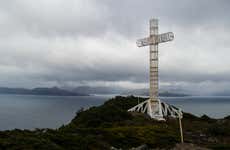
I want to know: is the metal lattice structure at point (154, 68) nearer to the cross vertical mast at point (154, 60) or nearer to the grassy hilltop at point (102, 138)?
the cross vertical mast at point (154, 60)

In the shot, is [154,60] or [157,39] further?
[154,60]

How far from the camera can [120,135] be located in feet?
70.7

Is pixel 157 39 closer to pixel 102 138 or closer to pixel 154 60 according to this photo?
pixel 154 60

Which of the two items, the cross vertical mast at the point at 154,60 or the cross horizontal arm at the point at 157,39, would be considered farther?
the cross vertical mast at the point at 154,60

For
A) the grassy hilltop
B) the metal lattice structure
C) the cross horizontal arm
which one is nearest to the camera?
the grassy hilltop

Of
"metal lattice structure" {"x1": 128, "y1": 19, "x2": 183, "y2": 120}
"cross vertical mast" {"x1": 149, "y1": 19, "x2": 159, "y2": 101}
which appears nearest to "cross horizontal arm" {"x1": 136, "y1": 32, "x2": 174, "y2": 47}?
"metal lattice structure" {"x1": 128, "y1": 19, "x2": 183, "y2": 120}

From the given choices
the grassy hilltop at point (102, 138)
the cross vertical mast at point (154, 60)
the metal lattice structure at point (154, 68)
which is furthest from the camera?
the cross vertical mast at point (154, 60)

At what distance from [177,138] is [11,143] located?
41.5 feet

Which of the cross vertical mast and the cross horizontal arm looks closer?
the cross horizontal arm

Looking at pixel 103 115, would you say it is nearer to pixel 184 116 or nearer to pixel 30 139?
pixel 184 116

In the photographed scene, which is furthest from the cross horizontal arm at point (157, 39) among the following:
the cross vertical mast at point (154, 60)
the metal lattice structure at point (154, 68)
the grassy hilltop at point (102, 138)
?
the grassy hilltop at point (102, 138)

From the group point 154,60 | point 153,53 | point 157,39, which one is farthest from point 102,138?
point 157,39

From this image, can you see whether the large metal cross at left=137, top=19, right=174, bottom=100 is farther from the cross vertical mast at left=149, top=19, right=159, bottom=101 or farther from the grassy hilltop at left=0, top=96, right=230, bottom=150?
the grassy hilltop at left=0, top=96, right=230, bottom=150

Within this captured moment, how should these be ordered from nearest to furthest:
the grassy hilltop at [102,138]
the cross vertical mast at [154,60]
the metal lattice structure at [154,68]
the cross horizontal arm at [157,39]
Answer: the grassy hilltop at [102,138] → the cross horizontal arm at [157,39] → the metal lattice structure at [154,68] → the cross vertical mast at [154,60]
